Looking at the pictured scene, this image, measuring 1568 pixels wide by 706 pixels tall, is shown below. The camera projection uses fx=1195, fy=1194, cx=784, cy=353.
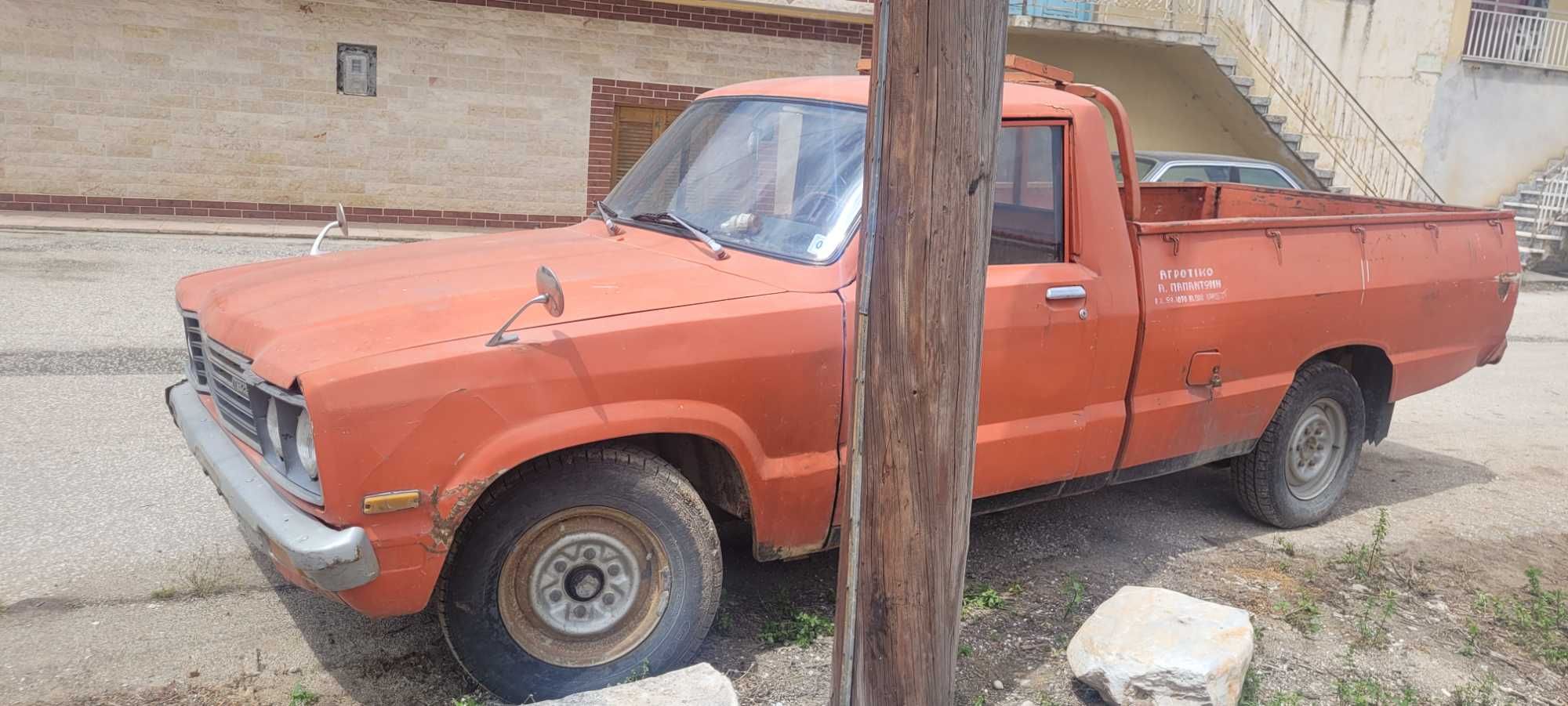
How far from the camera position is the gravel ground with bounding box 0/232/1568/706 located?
12.6 ft

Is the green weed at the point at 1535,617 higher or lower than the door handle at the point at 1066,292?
lower

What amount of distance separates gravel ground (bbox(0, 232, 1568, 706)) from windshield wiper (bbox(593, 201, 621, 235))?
140 centimetres

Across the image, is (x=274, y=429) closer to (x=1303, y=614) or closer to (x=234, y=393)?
(x=234, y=393)

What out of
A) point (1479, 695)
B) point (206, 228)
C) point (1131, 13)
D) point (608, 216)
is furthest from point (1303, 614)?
point (1131, 13)

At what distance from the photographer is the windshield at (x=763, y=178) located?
4.10 m

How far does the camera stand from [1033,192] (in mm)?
4609

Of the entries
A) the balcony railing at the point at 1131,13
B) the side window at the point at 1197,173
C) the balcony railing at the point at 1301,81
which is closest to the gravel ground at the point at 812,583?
the side window at the point at 1197,173

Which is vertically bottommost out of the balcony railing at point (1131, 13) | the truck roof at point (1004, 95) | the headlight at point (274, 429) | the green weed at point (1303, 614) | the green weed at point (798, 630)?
the green weed at point (798, 630)

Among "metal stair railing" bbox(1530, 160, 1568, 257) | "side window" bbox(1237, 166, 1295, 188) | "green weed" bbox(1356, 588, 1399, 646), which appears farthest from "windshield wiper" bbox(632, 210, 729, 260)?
"metal stair railing" bbox(1530, 160, 1568, 257)

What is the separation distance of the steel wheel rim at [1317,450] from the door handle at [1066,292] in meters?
1.84

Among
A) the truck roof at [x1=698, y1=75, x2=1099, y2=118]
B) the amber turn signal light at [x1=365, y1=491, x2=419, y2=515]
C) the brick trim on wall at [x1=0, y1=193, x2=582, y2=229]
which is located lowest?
the brick trim on wall at [x1=0, y1=193, x2=582, y2=229]

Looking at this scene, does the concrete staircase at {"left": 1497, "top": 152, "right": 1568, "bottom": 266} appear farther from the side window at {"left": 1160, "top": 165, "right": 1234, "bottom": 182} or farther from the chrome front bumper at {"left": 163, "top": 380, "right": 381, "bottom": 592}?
the chrome front bumper at {"left": 163, "top": 380, "right": 381, "bottom": 592}

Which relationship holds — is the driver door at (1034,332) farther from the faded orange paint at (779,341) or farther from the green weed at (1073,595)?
the green weed at (1073,595)

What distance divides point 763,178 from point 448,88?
1234 centimetres
